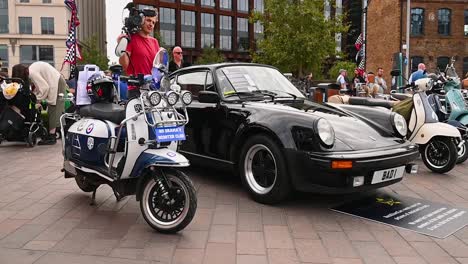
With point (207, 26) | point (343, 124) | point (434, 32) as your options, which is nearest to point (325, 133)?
point (343, 124)

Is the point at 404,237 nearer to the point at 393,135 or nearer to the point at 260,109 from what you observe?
the point at 393,135

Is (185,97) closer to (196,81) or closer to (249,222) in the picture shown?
(249,222)

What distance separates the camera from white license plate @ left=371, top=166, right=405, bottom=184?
15.7ft

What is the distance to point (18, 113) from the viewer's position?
969cm

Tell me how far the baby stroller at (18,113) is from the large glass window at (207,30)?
63.5m

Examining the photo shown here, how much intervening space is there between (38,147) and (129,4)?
5.26 meters

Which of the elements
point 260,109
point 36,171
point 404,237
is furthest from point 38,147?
point 404,237

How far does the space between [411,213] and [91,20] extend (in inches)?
3127

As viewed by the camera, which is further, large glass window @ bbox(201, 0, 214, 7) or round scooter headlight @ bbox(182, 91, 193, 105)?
large glass window @ bbox(201, 0, 214, 7)

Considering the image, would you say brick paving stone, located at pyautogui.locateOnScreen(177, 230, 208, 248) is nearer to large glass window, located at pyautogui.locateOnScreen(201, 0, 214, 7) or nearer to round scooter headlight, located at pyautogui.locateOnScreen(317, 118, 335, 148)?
round scooter headlight, located at pyautogui.locateOnScreen(317, 118, 335, 148)

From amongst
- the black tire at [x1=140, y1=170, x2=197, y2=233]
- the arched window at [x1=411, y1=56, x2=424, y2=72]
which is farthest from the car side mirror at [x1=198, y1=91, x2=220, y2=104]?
the arched window at [x1=411, y1=56, x2=424, y2=72]

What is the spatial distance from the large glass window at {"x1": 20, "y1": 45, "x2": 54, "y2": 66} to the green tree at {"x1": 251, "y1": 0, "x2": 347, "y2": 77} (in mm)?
36828

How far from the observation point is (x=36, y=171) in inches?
281

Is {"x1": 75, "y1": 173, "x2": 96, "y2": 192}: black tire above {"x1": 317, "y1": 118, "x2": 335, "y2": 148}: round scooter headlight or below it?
below
